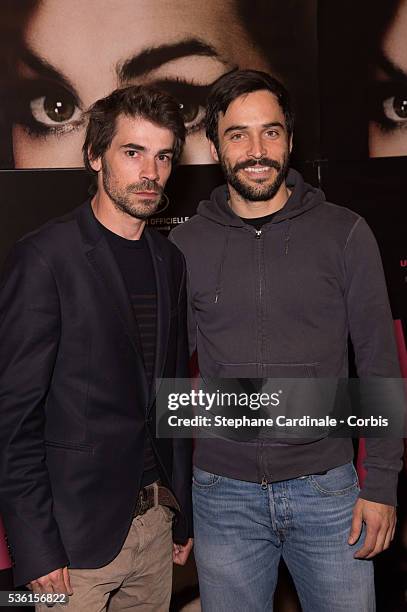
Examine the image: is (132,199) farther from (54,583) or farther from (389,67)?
(389,67)

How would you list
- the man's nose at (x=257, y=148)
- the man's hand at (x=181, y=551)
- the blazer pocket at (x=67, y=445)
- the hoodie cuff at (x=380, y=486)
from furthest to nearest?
the man's hand at (x=181, y=551) → the man's nose at (x=257, y=148) → the hoodie cuff at (x=380, y=486) → the blazer pocket at (x=67, y=445)

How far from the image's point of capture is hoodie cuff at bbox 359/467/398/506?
2.05m

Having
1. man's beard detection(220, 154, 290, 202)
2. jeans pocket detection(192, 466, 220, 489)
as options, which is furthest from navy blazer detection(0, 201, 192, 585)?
man's beard detection(220, 154, 290, 202)

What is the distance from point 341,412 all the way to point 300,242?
519 mm

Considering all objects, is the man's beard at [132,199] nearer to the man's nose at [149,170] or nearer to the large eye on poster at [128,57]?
the man's nose at [149,170]

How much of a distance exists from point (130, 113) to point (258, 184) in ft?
1.39

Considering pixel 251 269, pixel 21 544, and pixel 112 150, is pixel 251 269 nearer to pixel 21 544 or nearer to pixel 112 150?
pixel 112 150

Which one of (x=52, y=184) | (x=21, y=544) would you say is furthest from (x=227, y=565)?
(x=52, y=184)

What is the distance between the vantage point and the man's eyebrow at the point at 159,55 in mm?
3012

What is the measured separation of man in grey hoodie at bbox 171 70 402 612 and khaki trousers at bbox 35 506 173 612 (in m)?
0.12

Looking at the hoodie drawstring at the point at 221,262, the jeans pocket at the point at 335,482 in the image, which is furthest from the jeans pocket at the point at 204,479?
the hoodie drawstring at the point at 221,262

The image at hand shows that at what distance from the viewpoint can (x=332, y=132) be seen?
10.3ft

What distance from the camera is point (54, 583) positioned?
1.85 meters

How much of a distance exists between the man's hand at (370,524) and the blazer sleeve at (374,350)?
3 cm
